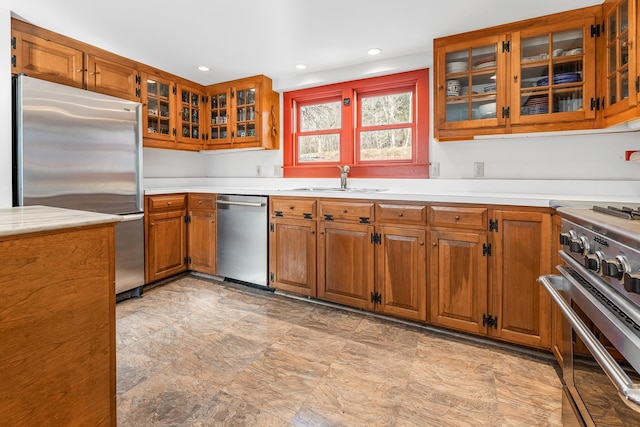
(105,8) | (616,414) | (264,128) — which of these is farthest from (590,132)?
(105,8)

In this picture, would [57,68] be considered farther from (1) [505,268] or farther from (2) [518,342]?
(2) [518,342]

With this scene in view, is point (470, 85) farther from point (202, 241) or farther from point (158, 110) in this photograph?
point (158, 110)

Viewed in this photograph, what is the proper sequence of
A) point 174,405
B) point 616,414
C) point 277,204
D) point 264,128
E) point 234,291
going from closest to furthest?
point 616,414
point 174,405
point 277,204
point 234,291
point 264,128

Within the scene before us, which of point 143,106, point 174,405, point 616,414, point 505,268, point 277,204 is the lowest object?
point 174,405

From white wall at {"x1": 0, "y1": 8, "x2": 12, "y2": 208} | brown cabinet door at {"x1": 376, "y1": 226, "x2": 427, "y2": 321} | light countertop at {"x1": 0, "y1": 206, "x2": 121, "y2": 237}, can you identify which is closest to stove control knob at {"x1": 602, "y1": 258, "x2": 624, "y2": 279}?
brown cabinet door at {"x1": 376, "y1": 226, "x2": 427, "y2": 321}

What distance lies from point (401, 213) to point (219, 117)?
2680mm

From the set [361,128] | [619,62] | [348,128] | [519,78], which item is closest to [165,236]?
[348,128]

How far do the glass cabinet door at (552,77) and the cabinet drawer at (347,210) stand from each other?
124cm

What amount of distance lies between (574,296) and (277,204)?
7.49 feet

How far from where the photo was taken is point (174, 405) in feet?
5.25

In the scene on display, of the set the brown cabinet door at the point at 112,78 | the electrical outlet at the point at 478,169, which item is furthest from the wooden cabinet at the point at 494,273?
the brown cabinet door at the point at 112,78

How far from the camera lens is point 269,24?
2.47 metres

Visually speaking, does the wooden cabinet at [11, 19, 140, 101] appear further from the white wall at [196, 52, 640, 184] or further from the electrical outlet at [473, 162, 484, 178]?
the electrical outlet at [473, 162, 484, 178]

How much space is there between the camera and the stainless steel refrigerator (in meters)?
2.35
